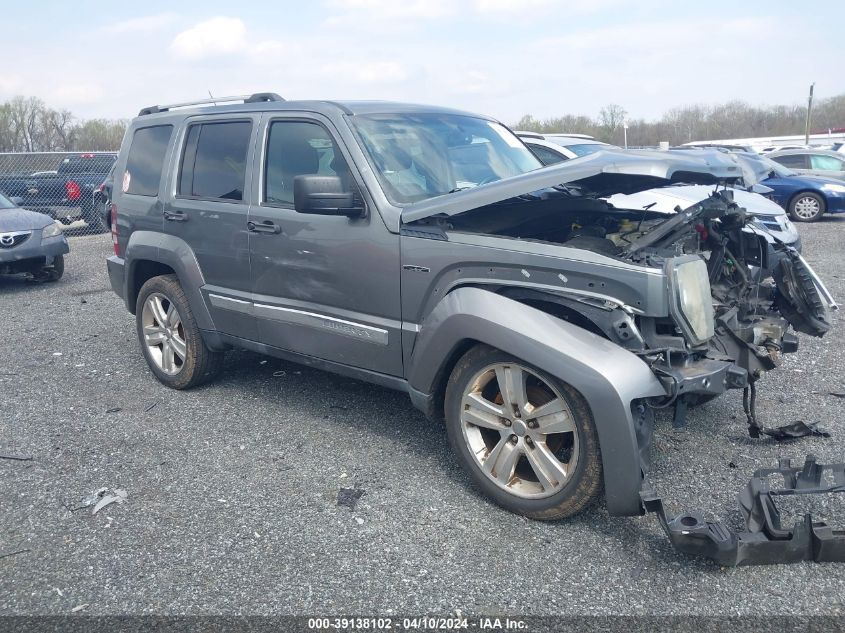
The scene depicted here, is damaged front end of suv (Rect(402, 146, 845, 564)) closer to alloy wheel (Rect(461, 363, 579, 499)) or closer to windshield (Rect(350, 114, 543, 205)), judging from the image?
alloy wheel (Rect(461, 363, 579, 499))

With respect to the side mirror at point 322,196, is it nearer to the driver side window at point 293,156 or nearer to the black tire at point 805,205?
the driver side window at point 293,156

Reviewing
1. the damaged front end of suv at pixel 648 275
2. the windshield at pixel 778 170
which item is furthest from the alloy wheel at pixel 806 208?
the damaged front end of suv at pixel 648 275

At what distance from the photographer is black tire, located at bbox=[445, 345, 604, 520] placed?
3.20m

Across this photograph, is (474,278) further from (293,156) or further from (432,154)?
(293,156)

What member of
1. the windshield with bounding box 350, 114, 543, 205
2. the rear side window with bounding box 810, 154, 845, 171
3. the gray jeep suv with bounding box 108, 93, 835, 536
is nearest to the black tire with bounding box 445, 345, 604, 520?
the gray jeep suv with bounding box 108, 93, 835, 536

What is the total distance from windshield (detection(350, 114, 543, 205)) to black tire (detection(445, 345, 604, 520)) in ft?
3.36

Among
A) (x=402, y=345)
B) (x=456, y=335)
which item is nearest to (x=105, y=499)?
(x=402, y=345)

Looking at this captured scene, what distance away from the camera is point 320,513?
3604mm

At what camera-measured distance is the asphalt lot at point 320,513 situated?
9.61 ft

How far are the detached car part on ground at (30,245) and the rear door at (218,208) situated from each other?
5543mm

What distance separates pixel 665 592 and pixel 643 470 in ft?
1.64

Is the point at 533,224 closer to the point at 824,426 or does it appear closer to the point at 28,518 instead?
the point at 824,426

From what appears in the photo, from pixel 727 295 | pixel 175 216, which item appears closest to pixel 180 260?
pixel 175 216

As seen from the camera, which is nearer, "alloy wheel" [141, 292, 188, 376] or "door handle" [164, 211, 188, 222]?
"door handle" [164, 211, 188, 222]
